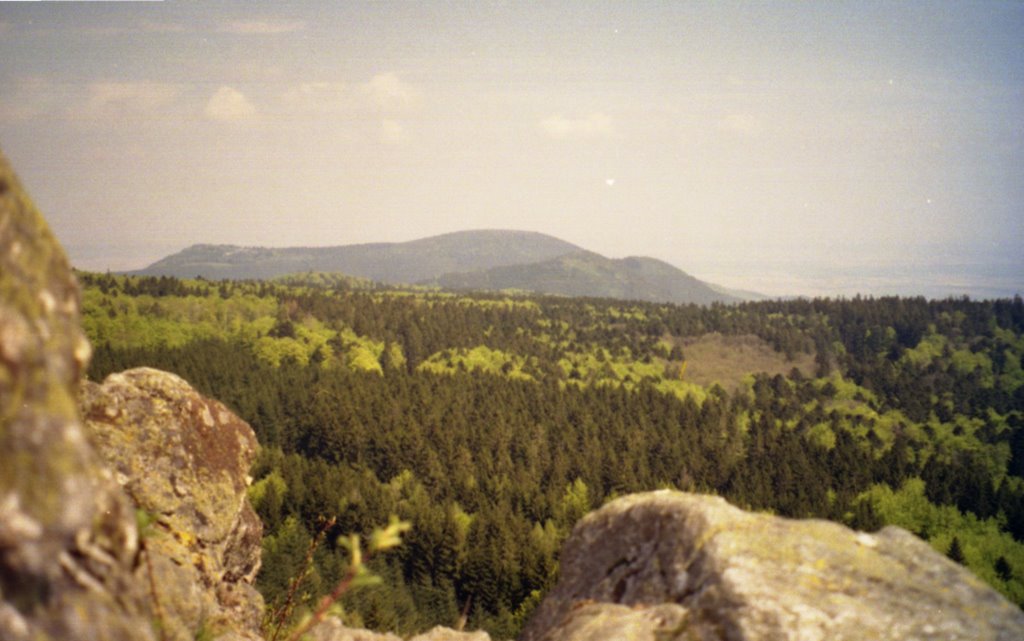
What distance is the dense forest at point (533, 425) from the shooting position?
62250 mm

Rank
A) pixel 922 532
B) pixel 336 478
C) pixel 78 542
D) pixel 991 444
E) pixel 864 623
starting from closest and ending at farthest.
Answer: pixel 78 542
pixel 864 623
pixel 336 478
pixel 922 532
pixel 991 444

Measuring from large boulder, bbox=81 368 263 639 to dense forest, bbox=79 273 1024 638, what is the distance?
5.32m

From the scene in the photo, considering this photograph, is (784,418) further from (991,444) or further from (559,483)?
(559,483)

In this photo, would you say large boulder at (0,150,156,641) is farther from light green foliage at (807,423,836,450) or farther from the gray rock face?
light green foliage at (807,423,836,450)

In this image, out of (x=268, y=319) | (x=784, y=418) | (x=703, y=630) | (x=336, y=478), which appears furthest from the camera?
(x=268, y=319)

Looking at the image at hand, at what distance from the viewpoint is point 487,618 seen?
53906mm

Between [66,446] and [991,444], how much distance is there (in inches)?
6935

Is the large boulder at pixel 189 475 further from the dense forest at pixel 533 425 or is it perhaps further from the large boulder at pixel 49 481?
the large boulder at pixel 49 481

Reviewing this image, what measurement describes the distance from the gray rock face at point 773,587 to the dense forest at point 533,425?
12.2 ft

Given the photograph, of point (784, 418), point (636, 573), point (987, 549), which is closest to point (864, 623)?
point (636, 573)

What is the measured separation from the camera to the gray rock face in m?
7.82

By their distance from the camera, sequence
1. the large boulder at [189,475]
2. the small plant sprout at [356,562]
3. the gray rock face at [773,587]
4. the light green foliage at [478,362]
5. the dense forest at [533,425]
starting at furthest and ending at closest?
the light green foliage at [478,362], the dense forest at [533,425], the large boulder at [189,475], the gray rock face at [773,587], the small plant sprout at [356,562]

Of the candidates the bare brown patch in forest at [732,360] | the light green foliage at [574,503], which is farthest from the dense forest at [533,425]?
the bare brown patch in forest at [732,360]

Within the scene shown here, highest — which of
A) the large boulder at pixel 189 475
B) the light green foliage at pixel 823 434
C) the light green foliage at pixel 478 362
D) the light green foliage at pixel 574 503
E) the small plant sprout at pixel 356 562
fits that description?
the small plant sprout at pixel 356 562
